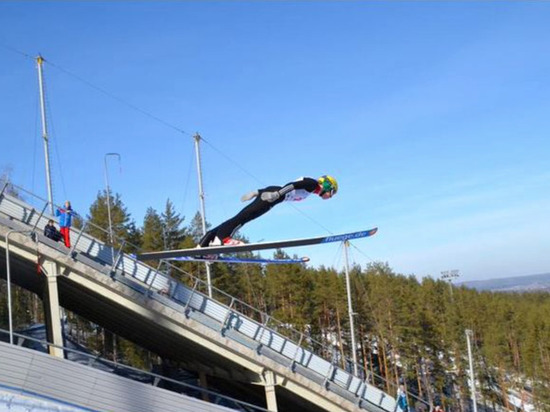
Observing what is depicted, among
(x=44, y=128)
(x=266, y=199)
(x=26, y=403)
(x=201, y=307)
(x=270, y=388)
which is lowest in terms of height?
(x=270, y=388)

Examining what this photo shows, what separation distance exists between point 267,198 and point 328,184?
1326mm

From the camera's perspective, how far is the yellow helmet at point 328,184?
10414 millimetres

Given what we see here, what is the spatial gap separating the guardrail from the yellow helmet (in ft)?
21.9

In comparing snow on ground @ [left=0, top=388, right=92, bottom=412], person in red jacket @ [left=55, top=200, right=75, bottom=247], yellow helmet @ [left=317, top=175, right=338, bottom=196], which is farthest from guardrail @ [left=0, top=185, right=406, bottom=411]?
yellow helmet @ [left=317, top=175, right=338, bottom=196]

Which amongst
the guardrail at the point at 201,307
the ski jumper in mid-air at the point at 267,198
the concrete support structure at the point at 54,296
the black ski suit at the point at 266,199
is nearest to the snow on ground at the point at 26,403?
the concrete support structure at the point at 54,296

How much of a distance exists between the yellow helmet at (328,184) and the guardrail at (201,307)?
6689 mm

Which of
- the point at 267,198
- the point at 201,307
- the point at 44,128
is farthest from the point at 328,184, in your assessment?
the point at 44,128

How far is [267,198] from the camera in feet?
33.2

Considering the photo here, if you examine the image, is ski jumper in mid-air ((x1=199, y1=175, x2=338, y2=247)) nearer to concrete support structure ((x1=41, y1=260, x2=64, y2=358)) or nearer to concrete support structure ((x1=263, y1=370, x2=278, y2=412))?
concrete support structure ((x1=41, y1=260, x2=64, y2=358))

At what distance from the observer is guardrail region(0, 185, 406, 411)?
14891 mm

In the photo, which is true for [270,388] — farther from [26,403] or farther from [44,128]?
[44,128]

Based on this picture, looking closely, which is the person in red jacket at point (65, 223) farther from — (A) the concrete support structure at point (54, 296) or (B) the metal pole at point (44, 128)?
(B) the metal pole at point (44, 128)

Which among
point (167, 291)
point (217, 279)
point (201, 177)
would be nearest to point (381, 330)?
point (217, 279)

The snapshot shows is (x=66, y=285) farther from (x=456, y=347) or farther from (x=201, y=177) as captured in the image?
(x=456, y=347)
